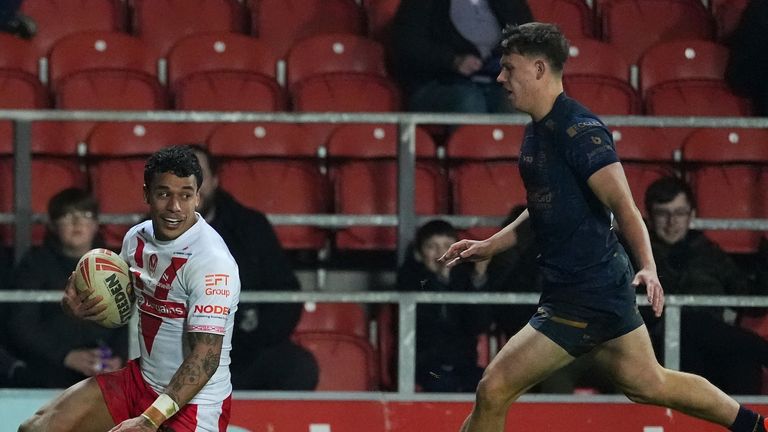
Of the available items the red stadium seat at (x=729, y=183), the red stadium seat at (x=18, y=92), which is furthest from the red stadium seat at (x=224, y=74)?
the red stadium seat at (x=729, y=183)

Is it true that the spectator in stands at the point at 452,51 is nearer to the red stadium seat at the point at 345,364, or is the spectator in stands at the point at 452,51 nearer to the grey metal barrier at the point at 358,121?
the grey metal barrier at the point at 358,121

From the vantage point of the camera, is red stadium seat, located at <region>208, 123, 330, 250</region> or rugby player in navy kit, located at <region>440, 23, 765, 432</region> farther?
red stadium seat, located at <region>208, 123, 330, 250</region>

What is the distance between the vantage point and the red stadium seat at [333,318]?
7.05m

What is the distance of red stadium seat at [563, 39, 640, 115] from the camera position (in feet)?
25.9

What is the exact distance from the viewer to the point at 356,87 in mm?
7965

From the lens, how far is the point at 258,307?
670 centimetres

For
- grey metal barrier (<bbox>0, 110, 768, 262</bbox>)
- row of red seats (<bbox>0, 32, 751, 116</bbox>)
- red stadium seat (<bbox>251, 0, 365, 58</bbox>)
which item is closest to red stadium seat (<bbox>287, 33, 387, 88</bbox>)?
row of red seats (<bbox>0, 32, 751, 116</bbox>)

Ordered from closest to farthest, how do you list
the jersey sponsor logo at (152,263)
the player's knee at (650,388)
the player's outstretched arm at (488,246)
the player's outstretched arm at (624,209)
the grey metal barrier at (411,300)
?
the player's outstretched arm at (624,209) < the jersey sponsor logo at (152,263) < the player's knee at (650,388) < the player's outstretched arm at (488,246) < the grey metal barrier at (411,300)

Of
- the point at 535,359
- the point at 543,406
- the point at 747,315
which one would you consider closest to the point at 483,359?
the point at 543,406

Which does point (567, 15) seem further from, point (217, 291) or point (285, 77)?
point (217, 291)

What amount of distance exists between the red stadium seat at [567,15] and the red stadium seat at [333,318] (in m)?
2.55

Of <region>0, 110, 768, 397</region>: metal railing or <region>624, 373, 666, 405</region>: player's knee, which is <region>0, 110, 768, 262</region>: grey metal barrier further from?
<region>624, 373, 666, 405</region>: player's knee

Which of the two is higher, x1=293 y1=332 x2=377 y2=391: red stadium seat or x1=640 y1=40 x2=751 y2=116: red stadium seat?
x1=640 y1=40 x2=751 y2=116: red stadium seat

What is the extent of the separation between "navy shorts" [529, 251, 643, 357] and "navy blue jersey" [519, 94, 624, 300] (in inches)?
2.0
